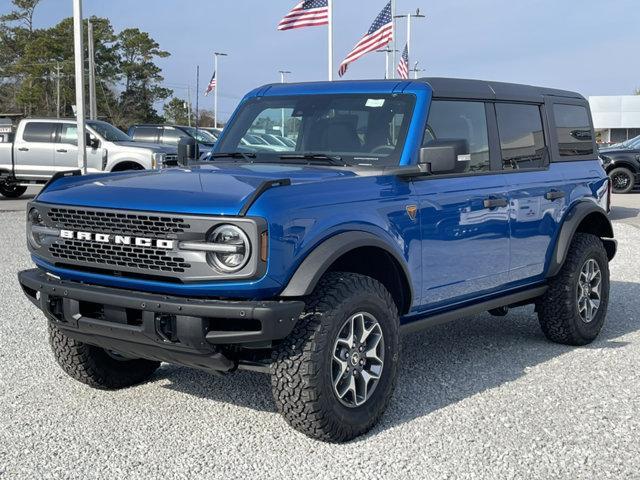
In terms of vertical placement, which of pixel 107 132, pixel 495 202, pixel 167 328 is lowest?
pixel 167 328

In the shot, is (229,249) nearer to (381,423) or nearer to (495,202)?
(381,423)

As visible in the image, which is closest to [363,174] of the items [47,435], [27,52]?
[47,435]

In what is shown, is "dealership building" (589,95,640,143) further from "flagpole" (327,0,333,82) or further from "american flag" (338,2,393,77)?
"american flag" (338,2,393,77)

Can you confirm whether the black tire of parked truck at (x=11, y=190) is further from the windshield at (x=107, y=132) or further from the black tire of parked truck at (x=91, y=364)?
the black tire of parked truck at (x=91, y=364)

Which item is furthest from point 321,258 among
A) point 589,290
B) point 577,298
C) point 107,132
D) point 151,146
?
point 107,132

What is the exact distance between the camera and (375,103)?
524 centimetres

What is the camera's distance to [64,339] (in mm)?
4973

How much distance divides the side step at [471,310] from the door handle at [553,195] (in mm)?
648

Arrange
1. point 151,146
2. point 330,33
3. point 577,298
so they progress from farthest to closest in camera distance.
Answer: point 330,33 → point 151,146 → point 577,298

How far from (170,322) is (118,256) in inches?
17.7

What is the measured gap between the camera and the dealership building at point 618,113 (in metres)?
68.8

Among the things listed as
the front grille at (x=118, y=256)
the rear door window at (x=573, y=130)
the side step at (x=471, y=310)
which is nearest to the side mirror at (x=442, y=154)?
the side step at (x=471, y=310)

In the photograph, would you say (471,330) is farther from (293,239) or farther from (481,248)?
(293,239)

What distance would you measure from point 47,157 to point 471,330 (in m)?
14.6
